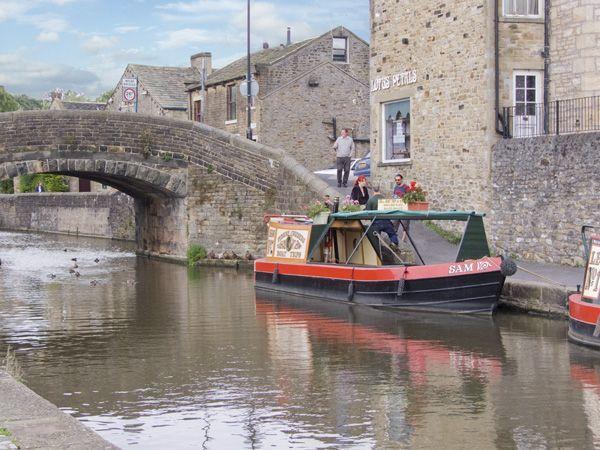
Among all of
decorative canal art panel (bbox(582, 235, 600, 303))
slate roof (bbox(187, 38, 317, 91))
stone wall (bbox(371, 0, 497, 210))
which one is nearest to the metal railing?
stone wall (bbox(371, 0, 497, 210))

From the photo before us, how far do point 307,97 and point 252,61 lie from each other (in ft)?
9.46

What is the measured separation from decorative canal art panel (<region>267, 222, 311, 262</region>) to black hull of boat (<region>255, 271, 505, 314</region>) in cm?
96

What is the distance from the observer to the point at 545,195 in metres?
18.9

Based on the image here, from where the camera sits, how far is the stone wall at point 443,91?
Result: 2089 cm

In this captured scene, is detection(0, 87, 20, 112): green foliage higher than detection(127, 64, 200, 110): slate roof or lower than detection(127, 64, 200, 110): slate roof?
higher

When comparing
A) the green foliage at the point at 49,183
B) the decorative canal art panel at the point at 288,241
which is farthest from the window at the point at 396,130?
the green foliage at the point at 49,183

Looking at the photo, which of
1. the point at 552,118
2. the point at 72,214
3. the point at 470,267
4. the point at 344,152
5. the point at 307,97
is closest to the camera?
the point at 470,267

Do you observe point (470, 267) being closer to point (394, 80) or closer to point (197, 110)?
point (394, 80)

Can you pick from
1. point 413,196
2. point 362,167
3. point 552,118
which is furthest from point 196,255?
point 552,118

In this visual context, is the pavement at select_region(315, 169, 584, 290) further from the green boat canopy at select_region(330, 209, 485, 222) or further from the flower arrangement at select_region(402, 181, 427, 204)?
the flower arrangement at select_region(402, 181, 427, 204)

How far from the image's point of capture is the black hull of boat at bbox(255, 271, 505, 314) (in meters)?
15.5

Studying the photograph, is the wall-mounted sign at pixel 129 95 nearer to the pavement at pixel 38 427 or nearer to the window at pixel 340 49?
the window at pixel 340 49

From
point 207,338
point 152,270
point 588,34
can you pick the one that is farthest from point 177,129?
point 207,338

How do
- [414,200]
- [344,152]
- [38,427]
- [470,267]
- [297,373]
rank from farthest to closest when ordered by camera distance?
[344,152] < [414,200] < [470,267] < [297,373] < [38,427]
